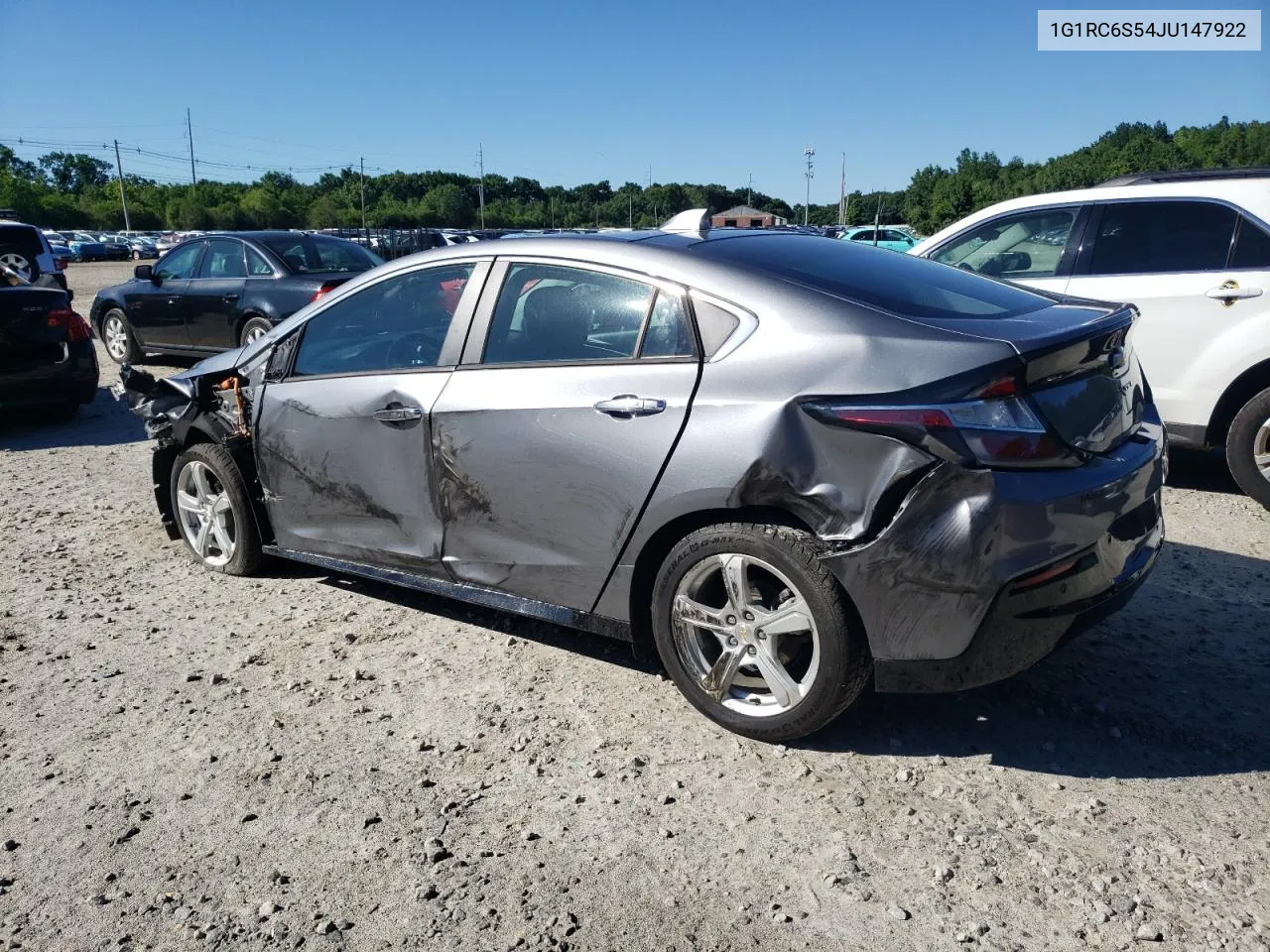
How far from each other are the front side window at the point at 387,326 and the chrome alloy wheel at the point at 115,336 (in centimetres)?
972

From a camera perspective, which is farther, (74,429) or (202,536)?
(74,429)

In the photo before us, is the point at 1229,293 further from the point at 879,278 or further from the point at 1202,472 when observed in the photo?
the point at 879,278

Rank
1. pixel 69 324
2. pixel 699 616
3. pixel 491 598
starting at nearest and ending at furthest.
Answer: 1. pixel 699 616
2. pixel 491 598
3. pixel 69 324

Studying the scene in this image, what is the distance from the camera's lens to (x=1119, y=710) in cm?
355

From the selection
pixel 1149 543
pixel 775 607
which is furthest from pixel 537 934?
pixel 1149 543

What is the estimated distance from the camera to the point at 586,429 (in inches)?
138

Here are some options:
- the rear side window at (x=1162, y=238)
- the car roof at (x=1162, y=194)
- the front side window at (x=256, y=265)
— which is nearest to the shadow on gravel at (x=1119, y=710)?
the rear side window at (x=1162, y=238)

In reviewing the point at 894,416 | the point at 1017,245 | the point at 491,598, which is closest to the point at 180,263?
the point at 1017,245

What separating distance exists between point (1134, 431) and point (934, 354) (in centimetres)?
94

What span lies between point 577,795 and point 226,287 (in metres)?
9.78

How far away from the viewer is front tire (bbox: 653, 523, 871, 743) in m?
3.10

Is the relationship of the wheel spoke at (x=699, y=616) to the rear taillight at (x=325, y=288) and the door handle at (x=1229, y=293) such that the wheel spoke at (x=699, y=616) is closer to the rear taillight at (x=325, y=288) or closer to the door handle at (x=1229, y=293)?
the door handle at (x=1229, y=293)

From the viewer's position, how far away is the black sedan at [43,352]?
879 centimetres

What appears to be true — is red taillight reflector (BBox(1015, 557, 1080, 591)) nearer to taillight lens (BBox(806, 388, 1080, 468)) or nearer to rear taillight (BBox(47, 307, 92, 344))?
taillight lens (BBox(806, 388, 1080, 468))
